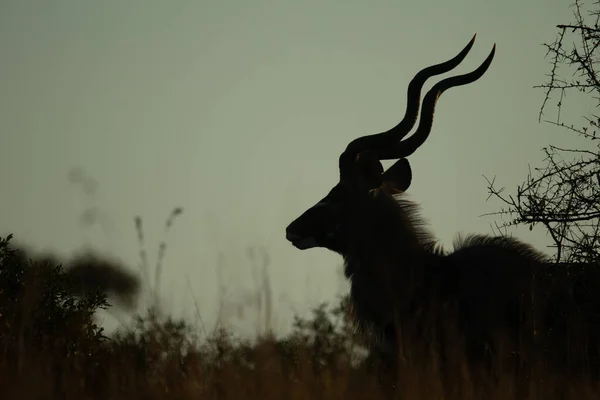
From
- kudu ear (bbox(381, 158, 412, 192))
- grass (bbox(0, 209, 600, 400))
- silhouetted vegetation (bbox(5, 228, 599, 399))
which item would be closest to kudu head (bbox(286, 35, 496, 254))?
kudu ear (bbox(381, 158, 412, 192))

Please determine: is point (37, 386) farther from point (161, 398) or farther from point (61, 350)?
point (61, 350)

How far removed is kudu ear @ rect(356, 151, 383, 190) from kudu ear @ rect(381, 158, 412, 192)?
241mm

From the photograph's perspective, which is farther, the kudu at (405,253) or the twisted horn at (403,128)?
the twisted horn at (403,128)

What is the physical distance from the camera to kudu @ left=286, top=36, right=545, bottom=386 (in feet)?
24.7

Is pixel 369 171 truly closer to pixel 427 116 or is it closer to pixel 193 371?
pixel 427 116

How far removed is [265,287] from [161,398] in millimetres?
1000

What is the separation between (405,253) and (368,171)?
739 millimetres

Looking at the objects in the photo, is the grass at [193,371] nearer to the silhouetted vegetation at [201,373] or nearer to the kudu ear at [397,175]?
the silhouetted vegetation at [201,373]

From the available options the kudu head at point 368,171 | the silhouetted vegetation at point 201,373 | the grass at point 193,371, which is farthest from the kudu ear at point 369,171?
the silhouetted vegetation at point 201,373

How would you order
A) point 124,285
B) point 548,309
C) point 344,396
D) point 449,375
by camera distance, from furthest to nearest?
point 548,309
point 124,285
point 449,375
point 344,396

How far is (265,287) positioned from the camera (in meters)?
5.08

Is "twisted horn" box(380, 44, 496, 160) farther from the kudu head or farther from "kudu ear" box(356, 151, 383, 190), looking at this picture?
"kudu ear" box(356, 151, 383, 190)

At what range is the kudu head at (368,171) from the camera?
8.68 meters

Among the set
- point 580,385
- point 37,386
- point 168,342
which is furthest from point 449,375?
point 37,386
